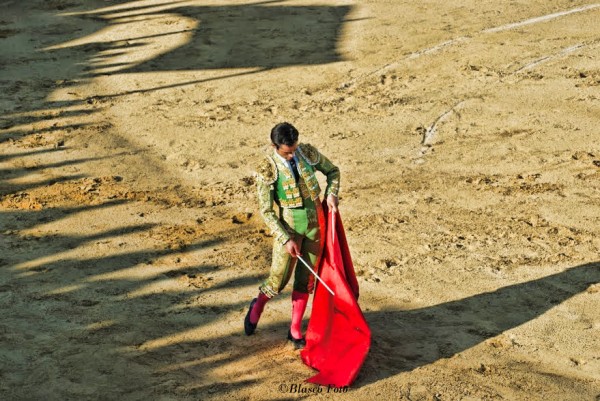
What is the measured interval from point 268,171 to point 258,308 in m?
1.05

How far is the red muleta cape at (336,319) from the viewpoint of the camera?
6895mm

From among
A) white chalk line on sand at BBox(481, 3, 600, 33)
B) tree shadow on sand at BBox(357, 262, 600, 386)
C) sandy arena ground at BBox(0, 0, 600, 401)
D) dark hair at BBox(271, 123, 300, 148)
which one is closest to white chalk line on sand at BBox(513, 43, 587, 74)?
sandy arena ground at BBox(0, 0, 600, 401)

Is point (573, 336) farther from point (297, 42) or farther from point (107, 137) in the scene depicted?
point (297, 42)

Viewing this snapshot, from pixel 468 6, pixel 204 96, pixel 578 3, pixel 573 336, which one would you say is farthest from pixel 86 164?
pixel 578 3

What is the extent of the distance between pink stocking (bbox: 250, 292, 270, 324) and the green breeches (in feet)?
0.55

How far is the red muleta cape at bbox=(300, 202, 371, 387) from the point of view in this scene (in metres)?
6.89

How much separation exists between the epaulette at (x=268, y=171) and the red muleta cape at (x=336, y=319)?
47 centimetres

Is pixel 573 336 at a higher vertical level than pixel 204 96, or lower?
lower

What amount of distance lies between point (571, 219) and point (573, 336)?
2.17 metres

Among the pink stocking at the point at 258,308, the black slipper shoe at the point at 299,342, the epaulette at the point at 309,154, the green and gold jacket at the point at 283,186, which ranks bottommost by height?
the black slipper shoe at the point at 299,342

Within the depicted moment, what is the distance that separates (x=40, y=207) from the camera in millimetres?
10102

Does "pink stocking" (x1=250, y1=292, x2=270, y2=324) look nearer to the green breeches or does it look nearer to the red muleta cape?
the green breeches

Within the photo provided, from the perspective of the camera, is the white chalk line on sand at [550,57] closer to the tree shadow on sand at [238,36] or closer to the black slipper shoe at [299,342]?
the tree shadow on sand at [238,36]

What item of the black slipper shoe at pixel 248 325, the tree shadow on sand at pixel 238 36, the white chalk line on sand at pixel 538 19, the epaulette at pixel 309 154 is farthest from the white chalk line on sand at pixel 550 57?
the black slipper shoe at pixel 248 325
